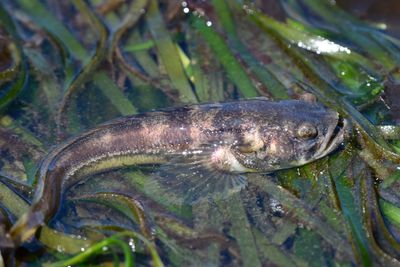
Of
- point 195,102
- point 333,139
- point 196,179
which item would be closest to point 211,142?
point 196,179

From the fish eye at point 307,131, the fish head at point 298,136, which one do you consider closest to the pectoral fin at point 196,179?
the fish head at point 298,136

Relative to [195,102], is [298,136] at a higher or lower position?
lower

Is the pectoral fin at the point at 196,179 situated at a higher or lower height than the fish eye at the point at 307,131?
lower

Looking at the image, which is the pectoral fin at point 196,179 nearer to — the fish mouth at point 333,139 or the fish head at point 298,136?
the fish head at point 298,136

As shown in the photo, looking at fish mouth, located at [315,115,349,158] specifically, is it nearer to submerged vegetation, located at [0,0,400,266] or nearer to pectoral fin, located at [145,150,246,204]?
submerged vegetation, located at [0,0,400,266]

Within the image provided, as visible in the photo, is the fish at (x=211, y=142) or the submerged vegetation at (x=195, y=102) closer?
the submerged vegetation at (x=195, y=102)

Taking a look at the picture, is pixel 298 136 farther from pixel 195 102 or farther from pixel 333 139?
pixel 195 102

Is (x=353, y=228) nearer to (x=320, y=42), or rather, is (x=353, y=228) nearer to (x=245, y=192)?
(x=245, y=192)

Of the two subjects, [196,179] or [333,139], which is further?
[196,179]
